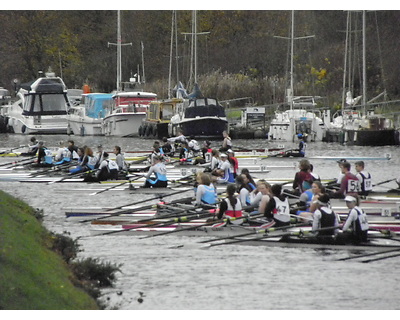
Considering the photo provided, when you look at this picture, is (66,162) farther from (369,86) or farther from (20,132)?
(20,132)

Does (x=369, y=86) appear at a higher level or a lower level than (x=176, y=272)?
higher

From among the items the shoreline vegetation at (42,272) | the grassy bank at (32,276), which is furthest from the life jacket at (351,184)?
the grassy bank at (32,276)

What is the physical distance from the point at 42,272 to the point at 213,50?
189ft

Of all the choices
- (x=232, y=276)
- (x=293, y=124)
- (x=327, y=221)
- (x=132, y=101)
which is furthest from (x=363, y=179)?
(x=132, y=101)

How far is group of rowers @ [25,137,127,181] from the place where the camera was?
33.2m

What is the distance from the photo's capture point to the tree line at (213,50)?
61.7 metres

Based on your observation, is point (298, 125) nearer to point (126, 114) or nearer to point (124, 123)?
point (126, 114)

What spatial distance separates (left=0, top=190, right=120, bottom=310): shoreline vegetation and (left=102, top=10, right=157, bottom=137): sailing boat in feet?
148

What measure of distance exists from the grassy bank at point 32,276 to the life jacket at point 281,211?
5.11m

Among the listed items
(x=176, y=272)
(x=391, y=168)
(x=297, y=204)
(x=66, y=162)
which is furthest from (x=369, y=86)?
(x=176, y=272)

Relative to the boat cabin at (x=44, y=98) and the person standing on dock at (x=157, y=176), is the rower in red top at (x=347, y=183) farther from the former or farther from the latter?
the boat cabin at (x=44, y=98)

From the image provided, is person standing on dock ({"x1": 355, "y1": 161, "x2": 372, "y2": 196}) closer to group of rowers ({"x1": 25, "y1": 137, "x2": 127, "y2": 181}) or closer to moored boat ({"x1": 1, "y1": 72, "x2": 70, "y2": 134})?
group of rowers ({"x1": 25, "y1": 137, "x2": 127, "y2": 181})

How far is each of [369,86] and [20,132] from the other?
85.8 ft

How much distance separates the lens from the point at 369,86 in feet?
207
